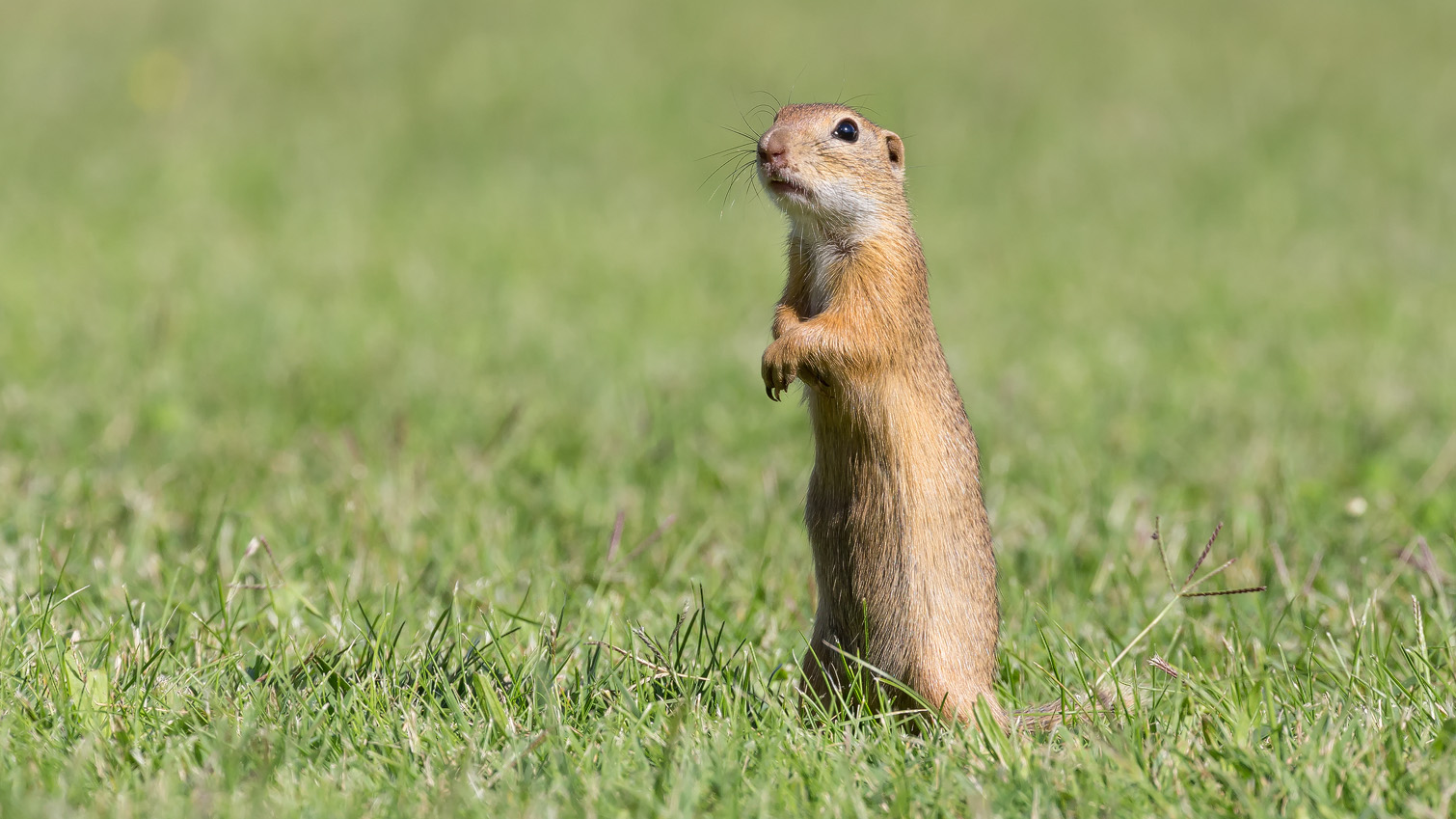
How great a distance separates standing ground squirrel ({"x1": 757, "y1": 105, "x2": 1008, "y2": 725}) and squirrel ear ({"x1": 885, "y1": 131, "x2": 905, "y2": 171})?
20 centimetres

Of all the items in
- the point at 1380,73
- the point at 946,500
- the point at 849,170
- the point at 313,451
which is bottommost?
the point at 313,451

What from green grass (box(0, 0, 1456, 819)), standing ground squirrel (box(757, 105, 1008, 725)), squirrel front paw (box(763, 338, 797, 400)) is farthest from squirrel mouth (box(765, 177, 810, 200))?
green grass (box(0, 0, 1456, 819))

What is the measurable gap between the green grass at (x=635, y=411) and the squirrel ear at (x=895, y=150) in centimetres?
99

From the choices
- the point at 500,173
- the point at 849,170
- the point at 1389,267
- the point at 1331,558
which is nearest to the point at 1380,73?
the point at 1389,267

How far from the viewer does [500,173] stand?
10.6 metres

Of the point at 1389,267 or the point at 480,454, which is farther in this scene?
the point at 1389,267

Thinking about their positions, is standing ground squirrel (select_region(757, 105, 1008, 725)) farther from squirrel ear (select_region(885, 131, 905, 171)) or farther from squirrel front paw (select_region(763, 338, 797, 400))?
squirrel ear (select_region(885, 131, 905, 171))

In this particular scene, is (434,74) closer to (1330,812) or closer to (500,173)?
(500,173)

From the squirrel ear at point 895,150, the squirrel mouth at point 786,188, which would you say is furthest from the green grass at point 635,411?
the squirrel ear at point 895,150

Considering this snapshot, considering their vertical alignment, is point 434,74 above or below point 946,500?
above

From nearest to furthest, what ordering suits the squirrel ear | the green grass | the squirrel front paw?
1. the green grass
2. the squirrel front paw
3. the squirrel ear

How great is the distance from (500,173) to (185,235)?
2.87m

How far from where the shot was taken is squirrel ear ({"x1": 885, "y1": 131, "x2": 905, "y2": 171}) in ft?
9.23

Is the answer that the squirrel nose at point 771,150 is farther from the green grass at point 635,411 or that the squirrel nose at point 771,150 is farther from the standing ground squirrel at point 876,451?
the green grass at point 635,411
